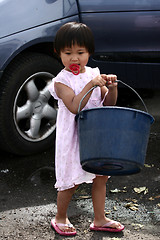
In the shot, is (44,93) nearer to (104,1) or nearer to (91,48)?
(104,1)

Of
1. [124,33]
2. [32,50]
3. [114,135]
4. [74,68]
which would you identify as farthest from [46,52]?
[114,135]

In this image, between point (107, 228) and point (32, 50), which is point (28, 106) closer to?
point (32, 50)

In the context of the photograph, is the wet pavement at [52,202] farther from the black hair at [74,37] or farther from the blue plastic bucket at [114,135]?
the black hair at [74,37]

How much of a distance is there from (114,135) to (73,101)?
13.8 inches

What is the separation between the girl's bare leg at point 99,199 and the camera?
9.98 feet

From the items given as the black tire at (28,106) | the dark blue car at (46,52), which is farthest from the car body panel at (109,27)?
the black tire at (28,106)

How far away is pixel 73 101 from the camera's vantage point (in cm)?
273

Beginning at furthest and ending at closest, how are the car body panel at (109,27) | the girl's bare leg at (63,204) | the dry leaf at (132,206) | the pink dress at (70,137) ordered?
the car body panel at (109,27) < the dry leaf at (132,206) < the girl's bare leg at (63,204) < the pink dress at (70,137)

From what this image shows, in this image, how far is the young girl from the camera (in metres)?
2.72

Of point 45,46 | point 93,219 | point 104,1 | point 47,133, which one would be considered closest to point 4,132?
point 47,133

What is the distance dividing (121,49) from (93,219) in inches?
70.7

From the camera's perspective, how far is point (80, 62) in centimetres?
276

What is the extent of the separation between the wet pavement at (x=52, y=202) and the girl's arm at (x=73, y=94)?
2.91ft

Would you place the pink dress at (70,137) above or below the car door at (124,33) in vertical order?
below
